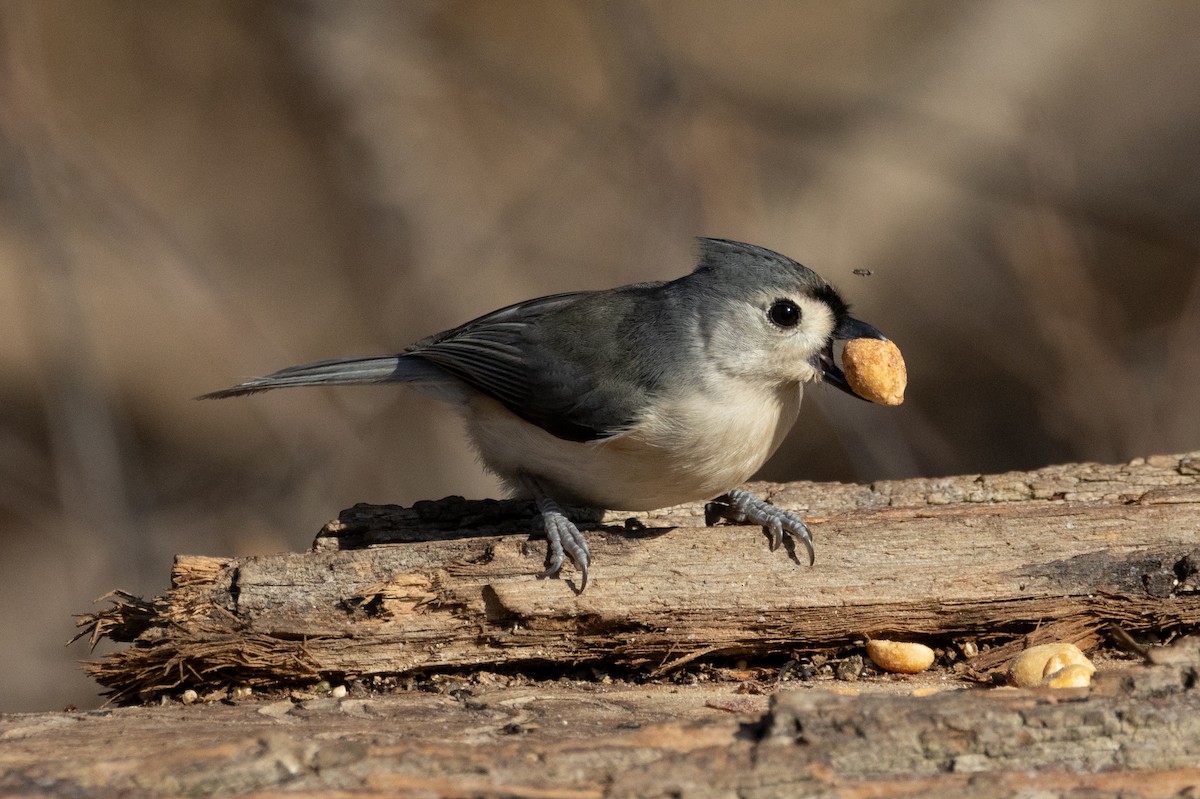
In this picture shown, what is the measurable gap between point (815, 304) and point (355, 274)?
4.12 meters

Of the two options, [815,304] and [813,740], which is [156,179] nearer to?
[815,304]

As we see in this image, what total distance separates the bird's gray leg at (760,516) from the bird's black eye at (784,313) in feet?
1.72

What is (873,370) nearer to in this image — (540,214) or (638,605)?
(638,605)

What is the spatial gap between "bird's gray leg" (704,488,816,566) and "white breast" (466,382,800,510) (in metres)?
0.14

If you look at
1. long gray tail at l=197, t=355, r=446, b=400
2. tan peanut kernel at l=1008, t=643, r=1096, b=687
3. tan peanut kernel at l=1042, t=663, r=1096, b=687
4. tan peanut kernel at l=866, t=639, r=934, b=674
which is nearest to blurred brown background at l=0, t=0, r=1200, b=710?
long gray tail at l=197, t=355, r=446, b=400

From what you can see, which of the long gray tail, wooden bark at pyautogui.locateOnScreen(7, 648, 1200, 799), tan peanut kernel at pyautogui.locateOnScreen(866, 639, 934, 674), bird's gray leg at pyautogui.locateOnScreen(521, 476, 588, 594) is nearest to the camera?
wooden bark at pyautogui.locateOnScreen(7, 648, 1200, 799)

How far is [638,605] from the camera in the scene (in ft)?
10.1

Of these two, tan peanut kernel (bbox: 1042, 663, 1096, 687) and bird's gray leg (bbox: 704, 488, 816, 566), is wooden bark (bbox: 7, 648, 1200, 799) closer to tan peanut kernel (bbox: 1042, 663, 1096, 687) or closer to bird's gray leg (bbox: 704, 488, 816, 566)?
tan peanut kernel (bbox: 1042, 663, 1096, 687)

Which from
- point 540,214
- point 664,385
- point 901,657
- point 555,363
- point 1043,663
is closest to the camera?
point 1043,663

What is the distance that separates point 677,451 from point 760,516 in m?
0.34

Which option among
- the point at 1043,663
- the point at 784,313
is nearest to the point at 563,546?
the point at 784,313

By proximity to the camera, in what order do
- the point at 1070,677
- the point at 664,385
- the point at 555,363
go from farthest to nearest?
1. the point at 555,363
2. the point at 664,385
3. the point at 1070,677

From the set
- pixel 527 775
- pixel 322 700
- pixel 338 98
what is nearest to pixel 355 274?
pixel 338 98

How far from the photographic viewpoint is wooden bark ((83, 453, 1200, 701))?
10.0 ft
